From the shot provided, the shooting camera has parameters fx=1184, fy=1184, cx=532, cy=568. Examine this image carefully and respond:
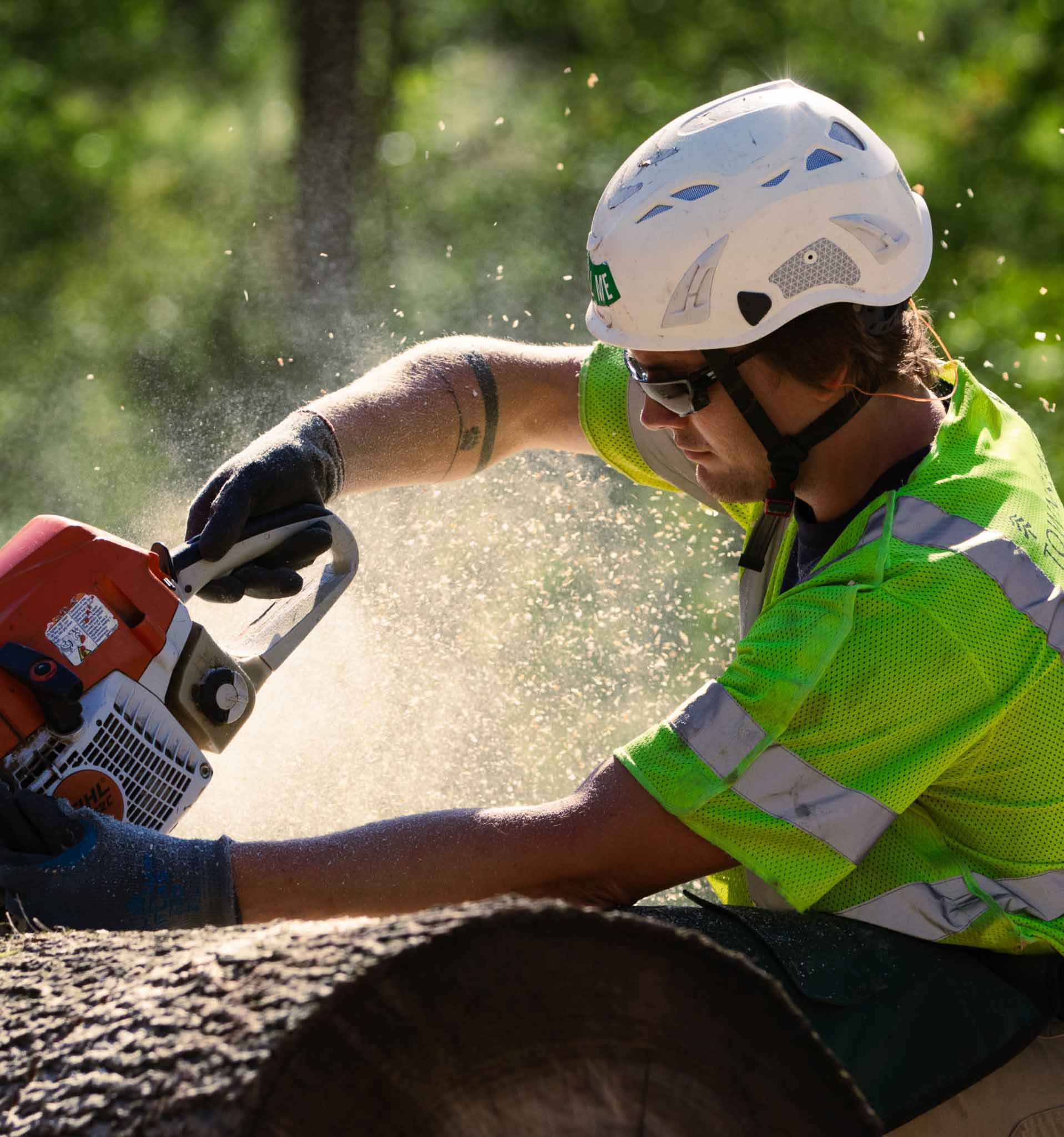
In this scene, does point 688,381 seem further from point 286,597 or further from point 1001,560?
point 286,597

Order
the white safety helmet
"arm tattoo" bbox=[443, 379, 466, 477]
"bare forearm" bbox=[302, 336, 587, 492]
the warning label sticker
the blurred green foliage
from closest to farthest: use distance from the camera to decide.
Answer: the white safety helmet, the warning label sticker, "bare forearm" bbox=[302, 336, 587, 492], "arm tattoo" bbox=[443, 379, 466, 477], the blurred green foliage

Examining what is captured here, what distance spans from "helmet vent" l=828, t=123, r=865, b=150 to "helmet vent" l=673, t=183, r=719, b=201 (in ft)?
0.91

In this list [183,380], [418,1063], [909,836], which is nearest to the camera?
[418,1063]

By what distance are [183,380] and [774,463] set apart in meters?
7.33

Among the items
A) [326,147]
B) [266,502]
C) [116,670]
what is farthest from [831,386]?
[326,147]

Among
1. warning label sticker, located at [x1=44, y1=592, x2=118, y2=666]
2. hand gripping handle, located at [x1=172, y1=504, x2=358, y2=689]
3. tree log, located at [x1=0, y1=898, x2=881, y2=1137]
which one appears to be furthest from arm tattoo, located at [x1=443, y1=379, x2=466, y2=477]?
tree log, located at [x1=0, y1=898, x2=881, y2=1137]

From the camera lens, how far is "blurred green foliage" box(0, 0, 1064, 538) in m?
8.71

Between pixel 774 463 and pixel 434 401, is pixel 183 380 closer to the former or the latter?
pixel 434 401

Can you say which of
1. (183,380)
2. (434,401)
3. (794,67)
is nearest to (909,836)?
(434,401)

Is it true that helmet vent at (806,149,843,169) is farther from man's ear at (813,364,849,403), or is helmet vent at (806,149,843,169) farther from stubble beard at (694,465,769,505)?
stubble beard at (694,465,769,505)

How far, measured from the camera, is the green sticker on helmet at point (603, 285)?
8.07 feet

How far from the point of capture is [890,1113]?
1987 mm

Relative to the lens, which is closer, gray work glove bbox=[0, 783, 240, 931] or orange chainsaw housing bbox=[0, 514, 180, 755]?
gray work glove bbox=[0, 783, 240, 931]

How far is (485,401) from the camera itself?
331cm
